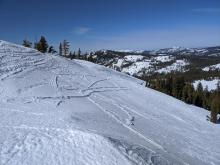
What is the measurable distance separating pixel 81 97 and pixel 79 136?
19068 mm

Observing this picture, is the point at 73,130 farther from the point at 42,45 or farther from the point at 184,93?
the point at 184,93

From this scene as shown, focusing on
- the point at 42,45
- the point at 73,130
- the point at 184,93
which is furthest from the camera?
the point at 184,93

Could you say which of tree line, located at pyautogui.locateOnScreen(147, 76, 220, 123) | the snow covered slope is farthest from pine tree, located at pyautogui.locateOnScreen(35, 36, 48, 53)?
the snow covered slope

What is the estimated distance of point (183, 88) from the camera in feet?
348

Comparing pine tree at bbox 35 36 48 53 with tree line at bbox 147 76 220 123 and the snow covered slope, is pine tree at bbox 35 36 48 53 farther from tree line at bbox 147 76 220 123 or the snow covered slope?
the snow covered slope

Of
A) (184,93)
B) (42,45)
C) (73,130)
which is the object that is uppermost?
(42,45)

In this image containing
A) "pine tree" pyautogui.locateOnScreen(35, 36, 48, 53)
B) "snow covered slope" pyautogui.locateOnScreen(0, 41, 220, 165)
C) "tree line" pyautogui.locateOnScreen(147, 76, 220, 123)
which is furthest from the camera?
"tree line" pyautogui.locateOnScreen(147, 76, 220, 123)

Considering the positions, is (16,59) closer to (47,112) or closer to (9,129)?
(47,112)

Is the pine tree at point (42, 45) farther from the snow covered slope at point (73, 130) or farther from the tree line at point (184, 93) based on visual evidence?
the snow covered slope at point (73, 130)

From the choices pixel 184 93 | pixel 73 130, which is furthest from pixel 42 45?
pixel 73 130

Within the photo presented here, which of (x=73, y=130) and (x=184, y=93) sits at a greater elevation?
(x=73, y=130)

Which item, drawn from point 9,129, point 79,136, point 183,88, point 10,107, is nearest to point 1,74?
point 10,107

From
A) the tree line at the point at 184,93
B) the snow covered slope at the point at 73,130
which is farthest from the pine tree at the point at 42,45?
the snow covered slope at the point at 73,130

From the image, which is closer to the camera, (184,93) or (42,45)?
(42,45)
